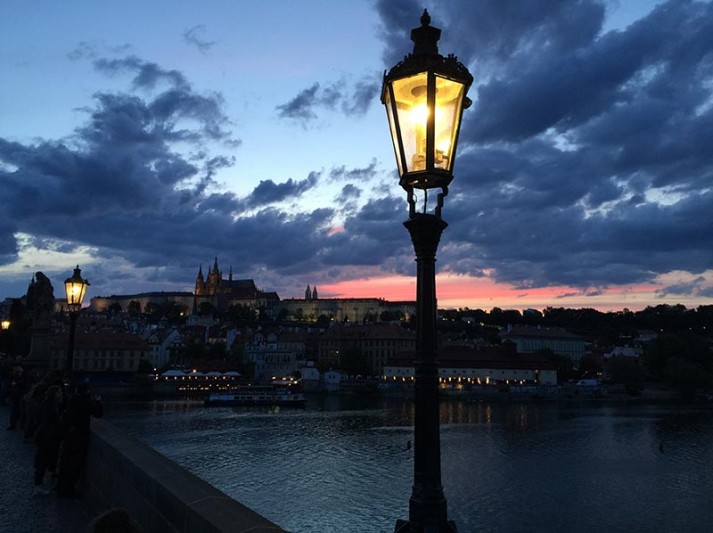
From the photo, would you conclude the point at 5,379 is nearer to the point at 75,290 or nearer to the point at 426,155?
the point at 75,290

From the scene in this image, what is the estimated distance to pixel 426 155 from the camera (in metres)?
4.12

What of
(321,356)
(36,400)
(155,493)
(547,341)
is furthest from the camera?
(547,341)

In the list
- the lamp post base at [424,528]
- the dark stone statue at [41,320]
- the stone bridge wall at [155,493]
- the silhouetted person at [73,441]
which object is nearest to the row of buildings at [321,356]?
the dark stone statue at [41,320]

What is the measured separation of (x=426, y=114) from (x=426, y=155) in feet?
0.93

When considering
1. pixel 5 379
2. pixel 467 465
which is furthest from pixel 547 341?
pixel 5 379

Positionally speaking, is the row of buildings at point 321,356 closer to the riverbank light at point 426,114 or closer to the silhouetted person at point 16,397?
the silhouetted person at point 16,397

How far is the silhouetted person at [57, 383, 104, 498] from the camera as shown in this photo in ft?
27.9

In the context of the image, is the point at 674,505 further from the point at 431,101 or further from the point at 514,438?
the point at 431,101

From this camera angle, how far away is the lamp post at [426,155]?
13.1ft

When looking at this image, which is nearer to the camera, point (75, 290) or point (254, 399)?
point (75, 290)

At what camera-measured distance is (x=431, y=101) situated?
413 cm

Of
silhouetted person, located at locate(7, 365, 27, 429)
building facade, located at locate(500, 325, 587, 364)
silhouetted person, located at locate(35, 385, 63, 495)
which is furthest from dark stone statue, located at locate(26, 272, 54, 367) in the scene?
building facade, located at locate(500, 325, 587, 364)

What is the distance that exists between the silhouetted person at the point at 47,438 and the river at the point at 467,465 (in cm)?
1808

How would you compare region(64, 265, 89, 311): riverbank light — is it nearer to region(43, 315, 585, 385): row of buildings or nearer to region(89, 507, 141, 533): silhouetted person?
region(89, 507, 141, 533): silhouetted person
